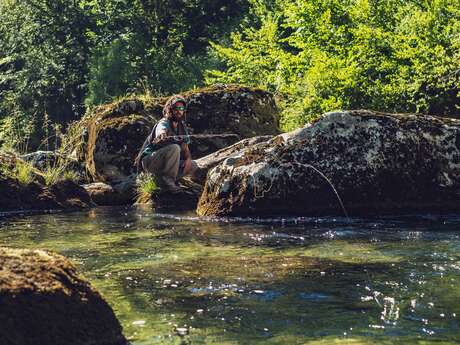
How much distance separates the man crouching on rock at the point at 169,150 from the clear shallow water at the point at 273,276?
2798 mm

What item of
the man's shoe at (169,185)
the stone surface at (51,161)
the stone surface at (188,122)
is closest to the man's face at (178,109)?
the man's shoe at (169,185)

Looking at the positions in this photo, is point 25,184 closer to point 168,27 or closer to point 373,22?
point 373,22

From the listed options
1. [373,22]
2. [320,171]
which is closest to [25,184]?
[320,171]

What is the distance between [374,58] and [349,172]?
4.95 meters

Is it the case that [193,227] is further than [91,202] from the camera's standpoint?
No

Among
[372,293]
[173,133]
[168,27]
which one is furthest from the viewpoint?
[168,27]

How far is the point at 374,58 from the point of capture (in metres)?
15.9

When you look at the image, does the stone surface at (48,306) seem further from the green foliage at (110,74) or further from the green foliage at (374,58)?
the green foliage at (110,74)

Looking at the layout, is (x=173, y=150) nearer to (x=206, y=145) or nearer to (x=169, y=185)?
(x=169, y=185)

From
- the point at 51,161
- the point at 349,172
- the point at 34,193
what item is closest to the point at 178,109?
the point at 34,193

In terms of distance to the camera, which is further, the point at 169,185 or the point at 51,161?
the point at 51,161

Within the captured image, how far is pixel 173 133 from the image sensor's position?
1397 centimetres

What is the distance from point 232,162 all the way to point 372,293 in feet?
20.4

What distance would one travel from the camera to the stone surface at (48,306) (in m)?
4.29
